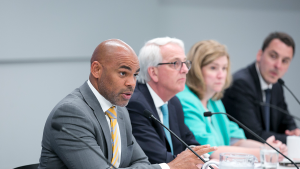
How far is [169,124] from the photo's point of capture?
2.22 metres

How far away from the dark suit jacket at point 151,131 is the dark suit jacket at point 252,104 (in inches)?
40.3

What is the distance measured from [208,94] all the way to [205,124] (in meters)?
0.29

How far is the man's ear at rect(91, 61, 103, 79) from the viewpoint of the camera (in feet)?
4.97

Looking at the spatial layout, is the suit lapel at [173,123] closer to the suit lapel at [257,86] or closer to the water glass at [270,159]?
the water glass at [270,159]

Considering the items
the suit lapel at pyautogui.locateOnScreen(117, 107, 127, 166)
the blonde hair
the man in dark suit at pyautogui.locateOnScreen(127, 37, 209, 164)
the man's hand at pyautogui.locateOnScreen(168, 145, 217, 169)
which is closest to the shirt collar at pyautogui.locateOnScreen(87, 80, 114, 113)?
the suit lapel at pyautogui.locateOnScreen(117, 107, 127, 166)

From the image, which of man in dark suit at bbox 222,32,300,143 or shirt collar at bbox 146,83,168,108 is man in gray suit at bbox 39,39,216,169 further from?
man in dark suit at bbox 222,32,300,143

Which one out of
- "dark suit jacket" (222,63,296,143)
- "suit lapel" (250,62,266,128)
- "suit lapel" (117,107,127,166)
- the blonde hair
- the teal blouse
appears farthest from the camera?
"suit lapel" (250,62,266,128)

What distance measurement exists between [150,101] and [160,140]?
0.87ft

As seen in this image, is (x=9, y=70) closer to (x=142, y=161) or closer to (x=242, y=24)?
(x=142, y=161)

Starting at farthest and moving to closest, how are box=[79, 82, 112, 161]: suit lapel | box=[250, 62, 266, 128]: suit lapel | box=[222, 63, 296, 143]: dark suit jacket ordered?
box=[250, 62, 266, 128]: suit lapel, box=[222, 63, 296, 143]: dark suit jacket, box=[79, 82, 112, 161]: suit lapel

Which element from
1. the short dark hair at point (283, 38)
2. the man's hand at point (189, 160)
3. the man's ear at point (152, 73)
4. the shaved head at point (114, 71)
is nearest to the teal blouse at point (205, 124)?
the man's ear at point (152, 73)

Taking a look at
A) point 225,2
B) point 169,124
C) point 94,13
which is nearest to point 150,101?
point 169,124

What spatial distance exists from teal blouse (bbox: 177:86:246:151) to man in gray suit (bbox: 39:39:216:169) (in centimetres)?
77

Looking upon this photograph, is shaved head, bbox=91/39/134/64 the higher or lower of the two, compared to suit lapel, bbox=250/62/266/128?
higher
